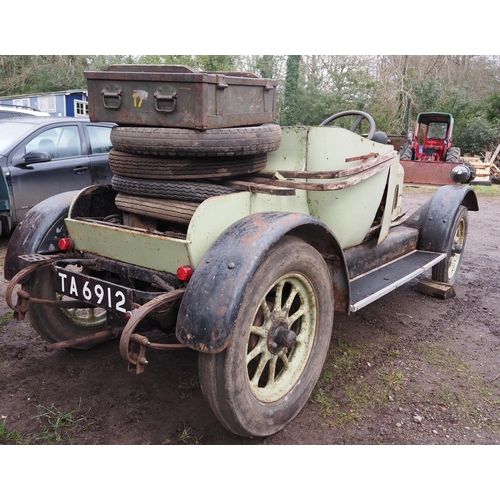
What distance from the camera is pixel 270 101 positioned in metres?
3.16

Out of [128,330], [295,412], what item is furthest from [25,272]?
[295,412]

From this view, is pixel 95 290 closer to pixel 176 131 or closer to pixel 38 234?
pixel 38 234

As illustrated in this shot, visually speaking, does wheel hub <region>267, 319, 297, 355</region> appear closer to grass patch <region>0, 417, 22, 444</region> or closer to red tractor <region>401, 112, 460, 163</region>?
grass patch <region>0, 417, 22, 444</region>

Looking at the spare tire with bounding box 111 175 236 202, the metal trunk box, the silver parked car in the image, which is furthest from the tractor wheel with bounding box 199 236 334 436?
the silver parked car

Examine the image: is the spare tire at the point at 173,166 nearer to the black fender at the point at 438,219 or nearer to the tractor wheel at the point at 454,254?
the black fender at the point at 438,219

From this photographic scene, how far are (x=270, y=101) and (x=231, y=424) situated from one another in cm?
193

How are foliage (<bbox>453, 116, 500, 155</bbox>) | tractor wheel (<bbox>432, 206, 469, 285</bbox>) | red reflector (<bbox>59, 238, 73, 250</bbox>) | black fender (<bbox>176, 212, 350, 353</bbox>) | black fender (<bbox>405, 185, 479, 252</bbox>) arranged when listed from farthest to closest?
foliage (<bbox>453, 116, 500, 155</bbox>) < tractor wheel (<bbox>432, 206, 469, 285</bbox>) < black fender (<bbox>405, 185, 479, 252</bbox>) < red reflector (<bbox>59, 238, 73, 250</bbox>) < black fender (<bbox>176, 212, 350, 353</bbox>)

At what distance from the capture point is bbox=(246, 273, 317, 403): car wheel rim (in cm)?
270

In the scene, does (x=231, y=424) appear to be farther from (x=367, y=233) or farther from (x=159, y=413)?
(x=367, y=233)

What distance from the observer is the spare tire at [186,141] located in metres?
2.73

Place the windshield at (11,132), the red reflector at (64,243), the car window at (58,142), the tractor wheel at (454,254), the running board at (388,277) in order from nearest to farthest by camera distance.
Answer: the red reflector at (64,243)
the running board at (388,277)
the tractor wheel at (454,254)
the windshield at (11,132)
the car window at (58,142)

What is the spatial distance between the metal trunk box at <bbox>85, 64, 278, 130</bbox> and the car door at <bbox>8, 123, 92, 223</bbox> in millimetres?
3839

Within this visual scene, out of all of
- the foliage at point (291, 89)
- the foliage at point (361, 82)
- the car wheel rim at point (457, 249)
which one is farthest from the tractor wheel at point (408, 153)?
the car wheel rim at point (457, 249)

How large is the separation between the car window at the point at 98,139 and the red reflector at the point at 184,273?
17.0ft
